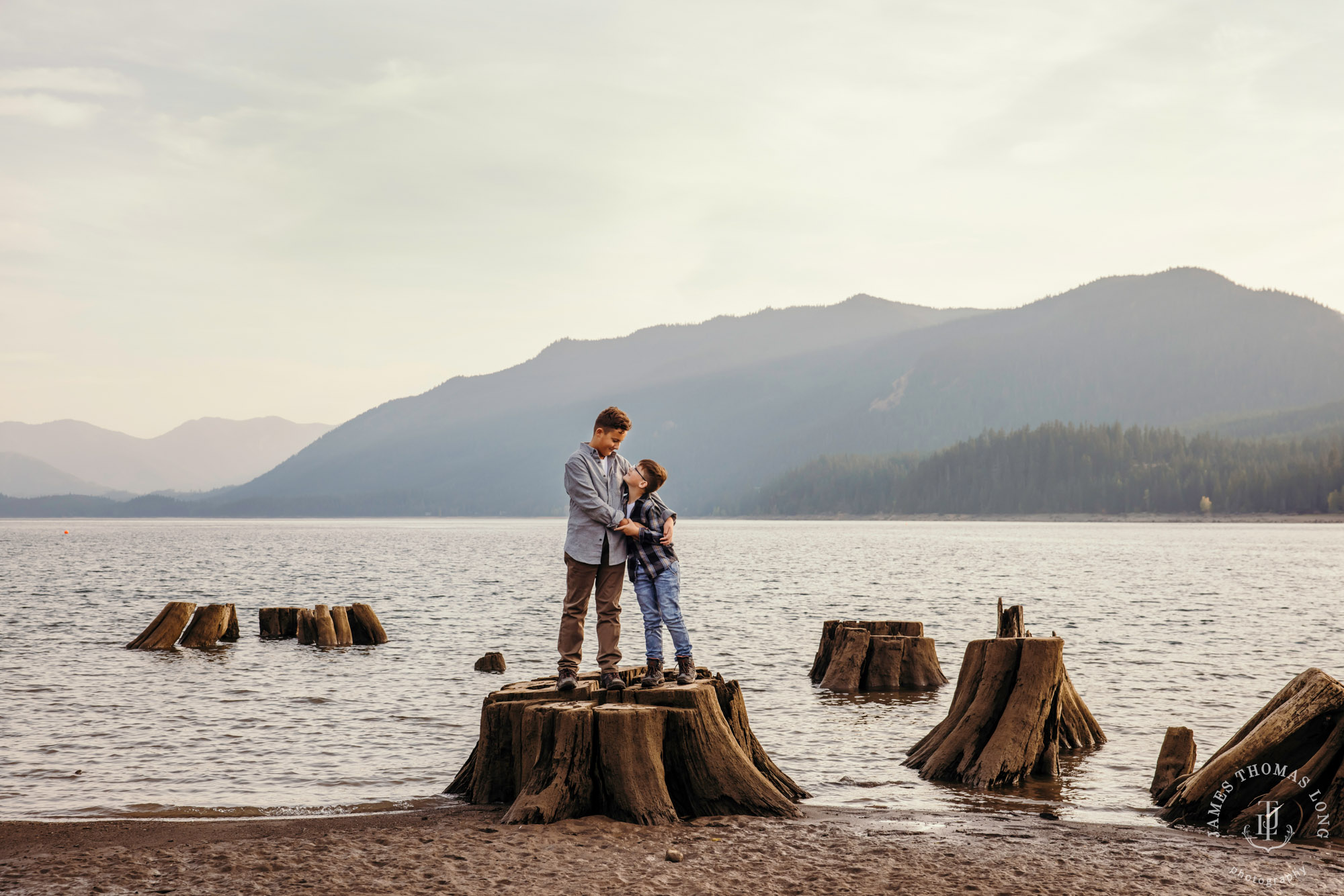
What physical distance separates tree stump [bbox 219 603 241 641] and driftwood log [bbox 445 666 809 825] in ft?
70.2

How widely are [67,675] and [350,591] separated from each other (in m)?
29.5

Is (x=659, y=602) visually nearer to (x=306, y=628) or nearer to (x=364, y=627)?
(x=364, y=627)

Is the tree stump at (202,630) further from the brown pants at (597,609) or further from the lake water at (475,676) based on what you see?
the brown pants at (597,609)

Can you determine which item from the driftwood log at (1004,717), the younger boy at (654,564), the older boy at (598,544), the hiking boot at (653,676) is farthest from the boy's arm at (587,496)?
the driftwood log at (1004,717)

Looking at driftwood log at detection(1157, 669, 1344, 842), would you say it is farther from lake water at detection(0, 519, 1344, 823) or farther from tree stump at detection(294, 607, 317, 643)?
tree stump at detection(294, 607, 317, 643)

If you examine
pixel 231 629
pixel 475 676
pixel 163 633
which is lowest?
pixel 231 629

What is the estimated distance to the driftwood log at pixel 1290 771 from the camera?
854 cm

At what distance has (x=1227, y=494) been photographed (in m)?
197

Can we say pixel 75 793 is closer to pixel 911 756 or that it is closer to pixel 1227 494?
pixel 911 756

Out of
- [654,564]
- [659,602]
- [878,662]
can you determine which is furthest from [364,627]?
[654,564]

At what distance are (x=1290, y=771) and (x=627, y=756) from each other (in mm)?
5825

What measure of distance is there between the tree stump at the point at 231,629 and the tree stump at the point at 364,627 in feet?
11.4

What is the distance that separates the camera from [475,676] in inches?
817

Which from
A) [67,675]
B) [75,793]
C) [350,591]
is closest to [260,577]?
[350,591]
